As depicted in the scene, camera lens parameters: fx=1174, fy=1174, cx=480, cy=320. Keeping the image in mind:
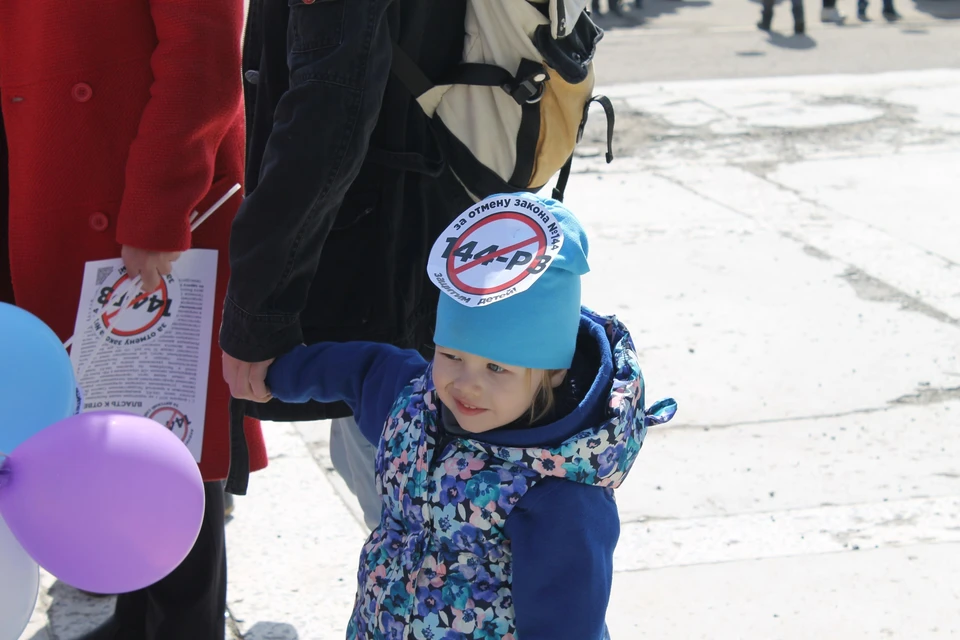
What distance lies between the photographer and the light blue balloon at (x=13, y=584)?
5.45 ft

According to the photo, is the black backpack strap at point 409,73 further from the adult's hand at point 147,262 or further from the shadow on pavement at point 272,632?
the shadow on pavement at point 272,632

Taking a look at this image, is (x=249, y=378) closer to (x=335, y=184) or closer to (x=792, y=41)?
(x=335, y=184)

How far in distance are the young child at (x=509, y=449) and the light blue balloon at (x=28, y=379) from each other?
1.83ft

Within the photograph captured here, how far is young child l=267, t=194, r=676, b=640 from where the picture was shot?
1684 millimetres

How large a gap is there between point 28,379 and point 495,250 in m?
0.80

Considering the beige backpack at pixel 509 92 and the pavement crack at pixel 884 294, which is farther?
the pavement crack at pixel 884 294

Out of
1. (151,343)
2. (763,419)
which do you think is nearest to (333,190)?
(151,343)

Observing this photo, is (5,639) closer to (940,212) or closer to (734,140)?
(940,212)

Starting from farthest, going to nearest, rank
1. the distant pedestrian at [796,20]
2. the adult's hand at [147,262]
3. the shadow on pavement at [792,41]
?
the distant pedestrian at [796,20] → the shadow on pavement at [792,41] → the adult's hand at [147,262]

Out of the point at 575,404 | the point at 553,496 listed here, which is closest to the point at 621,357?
the point at 575,404

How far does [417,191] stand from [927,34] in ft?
37.5

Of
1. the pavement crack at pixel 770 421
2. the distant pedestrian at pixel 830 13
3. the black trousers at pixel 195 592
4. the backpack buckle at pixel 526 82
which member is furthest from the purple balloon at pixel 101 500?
the distant pedestrian at pixel 830 13

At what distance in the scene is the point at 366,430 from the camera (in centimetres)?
203

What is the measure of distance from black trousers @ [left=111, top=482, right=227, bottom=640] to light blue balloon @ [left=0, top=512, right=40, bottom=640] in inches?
30.1
